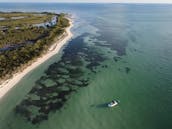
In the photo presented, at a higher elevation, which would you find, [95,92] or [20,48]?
[20,48]

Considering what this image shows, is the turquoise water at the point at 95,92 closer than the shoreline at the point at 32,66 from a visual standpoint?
Yes

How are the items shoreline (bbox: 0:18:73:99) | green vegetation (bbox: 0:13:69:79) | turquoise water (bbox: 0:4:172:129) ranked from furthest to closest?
green vegetation (bbox: 0:13:69:79) < shoreline (bbox: 0:18:73:99) < turquoise water (bbox: 0:4:172:129)

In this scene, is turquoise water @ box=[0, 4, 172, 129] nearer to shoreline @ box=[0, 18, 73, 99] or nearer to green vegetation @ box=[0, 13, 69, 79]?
shoreline @ box=[0, 18, 73, 99]

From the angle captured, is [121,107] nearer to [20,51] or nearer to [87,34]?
[20,51]

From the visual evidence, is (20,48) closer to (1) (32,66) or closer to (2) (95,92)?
(1) (32,66)

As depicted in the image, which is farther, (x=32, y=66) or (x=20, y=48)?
(x=20, y=48)

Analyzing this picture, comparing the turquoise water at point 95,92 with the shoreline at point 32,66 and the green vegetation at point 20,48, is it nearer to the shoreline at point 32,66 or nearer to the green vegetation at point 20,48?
the shoreline at point 32,66

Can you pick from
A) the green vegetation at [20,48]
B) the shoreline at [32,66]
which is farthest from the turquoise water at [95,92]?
the green vegetation at [20,48]

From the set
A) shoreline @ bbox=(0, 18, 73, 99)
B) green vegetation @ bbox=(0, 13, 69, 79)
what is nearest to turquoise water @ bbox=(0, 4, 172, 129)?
shoreline @ bbox=(0, 18, 73, 99)

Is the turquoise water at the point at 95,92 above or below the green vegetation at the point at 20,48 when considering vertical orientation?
below

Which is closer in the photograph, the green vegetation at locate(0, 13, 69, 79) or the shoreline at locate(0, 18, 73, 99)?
the shoreline at locate(0, 18, 73, 99)


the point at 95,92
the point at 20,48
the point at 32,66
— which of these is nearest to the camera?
the point at 95,92

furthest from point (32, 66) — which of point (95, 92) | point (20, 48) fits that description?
point (95, 92)
